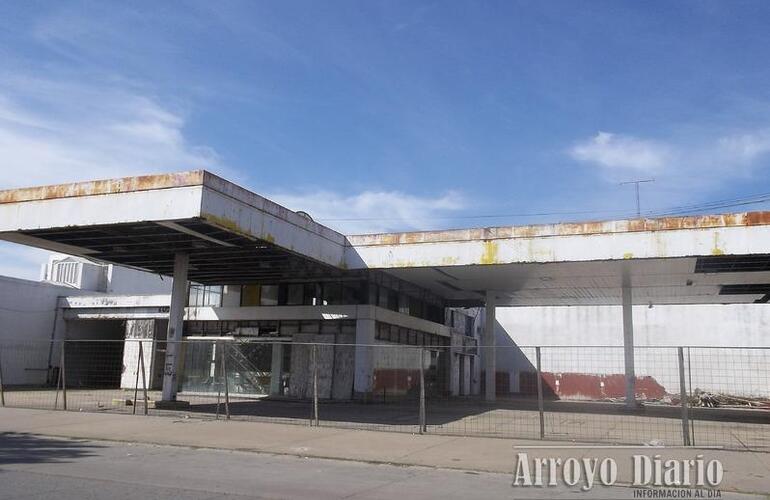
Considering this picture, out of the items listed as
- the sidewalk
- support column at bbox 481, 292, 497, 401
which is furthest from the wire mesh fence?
the sidewalk

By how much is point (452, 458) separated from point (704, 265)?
1312cm

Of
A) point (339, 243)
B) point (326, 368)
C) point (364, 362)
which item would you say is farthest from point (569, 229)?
point (326, 368)

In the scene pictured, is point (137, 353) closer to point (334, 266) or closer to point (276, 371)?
point (276, 371)

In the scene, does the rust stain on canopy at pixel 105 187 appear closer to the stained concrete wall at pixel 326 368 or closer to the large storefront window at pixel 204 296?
the stained concrete wall at pixel 326 368

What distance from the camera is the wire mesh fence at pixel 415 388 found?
16.7 metres

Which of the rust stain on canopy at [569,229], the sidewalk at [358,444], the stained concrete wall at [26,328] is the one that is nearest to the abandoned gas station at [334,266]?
A: the rust stain on canopy at [569,229]

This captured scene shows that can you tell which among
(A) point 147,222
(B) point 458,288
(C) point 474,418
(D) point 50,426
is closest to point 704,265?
(C) point 474,418

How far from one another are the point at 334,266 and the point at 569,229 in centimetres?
776

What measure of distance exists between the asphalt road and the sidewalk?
627mm

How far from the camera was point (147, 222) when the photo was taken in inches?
647

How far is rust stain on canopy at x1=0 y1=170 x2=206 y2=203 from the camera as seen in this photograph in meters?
16.0

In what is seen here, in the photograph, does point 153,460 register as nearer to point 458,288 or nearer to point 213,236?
point 213,236

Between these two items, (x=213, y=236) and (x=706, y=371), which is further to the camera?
(x=706, y=371)

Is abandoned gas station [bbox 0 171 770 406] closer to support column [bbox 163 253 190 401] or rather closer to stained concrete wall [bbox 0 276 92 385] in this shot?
support column [bbox 163 253 190 401]
